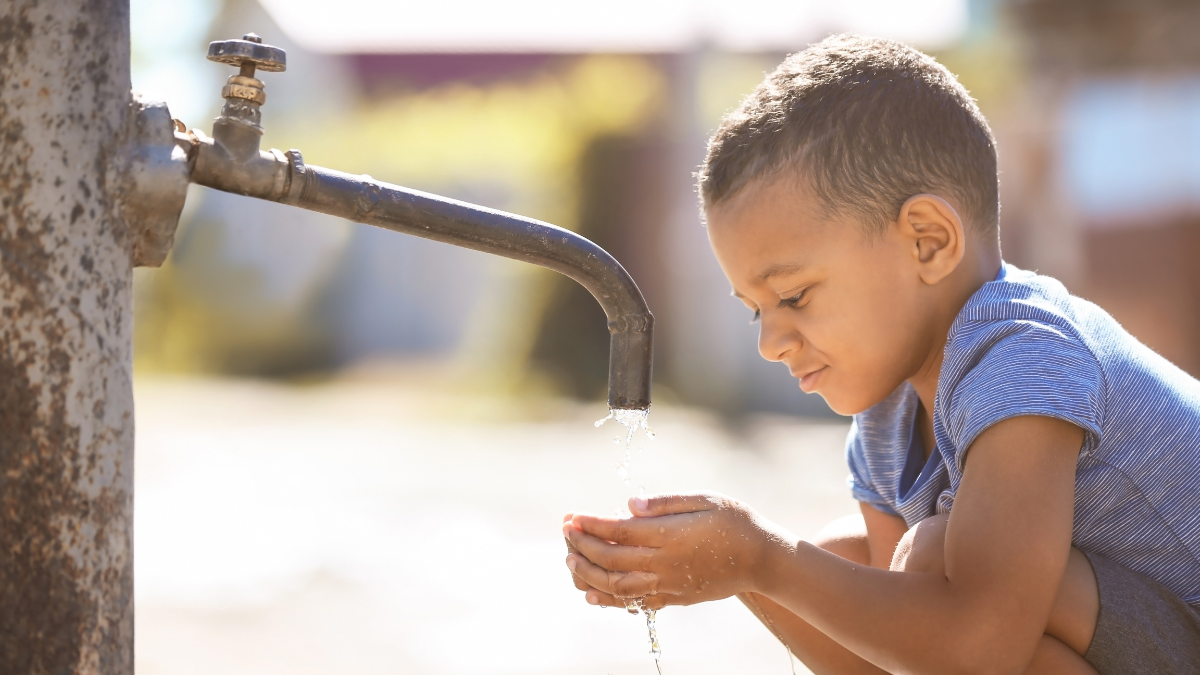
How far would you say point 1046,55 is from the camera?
739 cm

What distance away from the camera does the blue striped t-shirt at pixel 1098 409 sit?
1.22m

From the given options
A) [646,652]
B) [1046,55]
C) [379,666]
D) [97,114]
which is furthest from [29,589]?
[1046,55]

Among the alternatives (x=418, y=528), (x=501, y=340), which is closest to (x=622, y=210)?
(x=501, y=340)

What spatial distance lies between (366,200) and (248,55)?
0.17m

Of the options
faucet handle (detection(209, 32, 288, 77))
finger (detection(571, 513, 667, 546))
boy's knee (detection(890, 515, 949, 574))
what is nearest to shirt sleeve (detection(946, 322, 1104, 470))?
boy's knee (detection(890, 515, 949, 574))

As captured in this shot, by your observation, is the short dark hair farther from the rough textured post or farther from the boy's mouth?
the rough textured post

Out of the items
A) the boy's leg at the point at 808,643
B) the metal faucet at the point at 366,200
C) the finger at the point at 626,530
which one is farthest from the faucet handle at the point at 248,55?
the boy's leg at the point at 808,643

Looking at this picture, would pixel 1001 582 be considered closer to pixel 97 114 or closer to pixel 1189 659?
pixel 1189 659

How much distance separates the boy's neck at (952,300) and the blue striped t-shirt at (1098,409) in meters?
0.07

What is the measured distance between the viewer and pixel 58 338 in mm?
887

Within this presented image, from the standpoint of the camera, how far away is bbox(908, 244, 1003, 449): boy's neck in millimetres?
1462

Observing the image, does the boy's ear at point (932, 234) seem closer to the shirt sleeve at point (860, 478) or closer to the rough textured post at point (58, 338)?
the shirt sleeve at point (860, 478)

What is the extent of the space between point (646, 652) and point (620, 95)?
5.92 m

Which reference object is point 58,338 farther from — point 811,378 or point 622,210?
point 622,210
